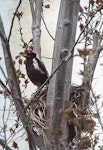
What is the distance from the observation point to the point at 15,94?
0.91 m

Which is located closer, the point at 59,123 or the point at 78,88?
the point at 59,123

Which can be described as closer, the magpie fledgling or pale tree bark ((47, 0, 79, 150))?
pale tree bark ((47, 0, 79, 150))

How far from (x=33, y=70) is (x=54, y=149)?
2.17ft

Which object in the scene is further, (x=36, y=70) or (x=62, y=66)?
(x=36, y=70)

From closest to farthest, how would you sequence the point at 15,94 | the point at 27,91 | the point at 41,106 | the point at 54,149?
the point at 15,94, the point at 54,149, the point at 41,106, the point at 27,91

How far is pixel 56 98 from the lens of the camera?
1.07m

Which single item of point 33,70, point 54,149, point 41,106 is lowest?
point 54,149

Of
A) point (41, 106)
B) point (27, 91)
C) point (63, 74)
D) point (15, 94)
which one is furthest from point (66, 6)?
point (27, 91)

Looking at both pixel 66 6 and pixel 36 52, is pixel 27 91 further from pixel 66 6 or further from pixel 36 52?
pixel 66 6

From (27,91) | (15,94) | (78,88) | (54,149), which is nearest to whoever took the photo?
(15,94)

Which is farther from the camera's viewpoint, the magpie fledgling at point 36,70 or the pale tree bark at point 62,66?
the magpie fledgling at point 36,70

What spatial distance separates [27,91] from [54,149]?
1.32 meters

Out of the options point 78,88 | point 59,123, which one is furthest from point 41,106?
point 59,123

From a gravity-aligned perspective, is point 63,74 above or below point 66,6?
below
